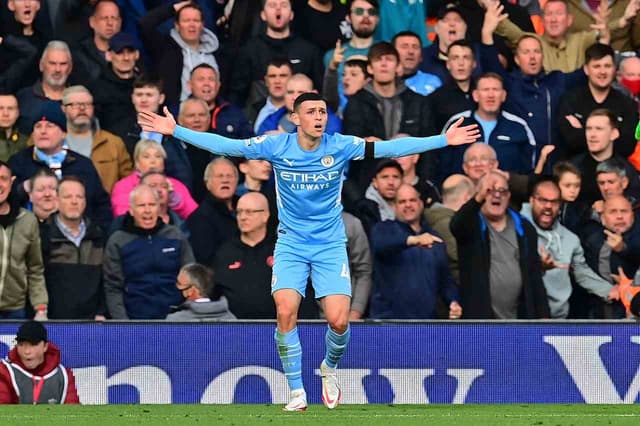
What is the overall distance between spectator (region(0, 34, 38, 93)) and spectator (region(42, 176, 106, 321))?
235 cm

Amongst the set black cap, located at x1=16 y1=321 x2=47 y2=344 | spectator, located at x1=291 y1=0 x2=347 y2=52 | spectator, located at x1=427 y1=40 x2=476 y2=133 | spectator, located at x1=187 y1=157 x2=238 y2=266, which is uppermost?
spectator, located at x1=291 y1=0 x2=347 y2=52

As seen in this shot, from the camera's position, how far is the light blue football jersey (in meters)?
11.0

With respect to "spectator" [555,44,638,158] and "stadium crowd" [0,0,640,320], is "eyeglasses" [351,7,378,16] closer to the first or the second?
"stadium crowd" [0,0,640,320]

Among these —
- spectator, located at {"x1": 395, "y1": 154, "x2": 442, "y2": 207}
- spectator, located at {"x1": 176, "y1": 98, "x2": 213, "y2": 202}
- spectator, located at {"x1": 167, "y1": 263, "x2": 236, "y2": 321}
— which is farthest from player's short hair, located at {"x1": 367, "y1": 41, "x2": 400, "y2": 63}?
spectator, located at {"x1": 167, "y1": 263, "x2": 236, "y2": 321}

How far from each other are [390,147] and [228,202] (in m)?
3.58

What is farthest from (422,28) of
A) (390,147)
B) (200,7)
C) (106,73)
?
(390,147)

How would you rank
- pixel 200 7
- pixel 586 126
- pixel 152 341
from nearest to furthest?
pixel 152 341 → pixel 586 126 → pixel 200 7

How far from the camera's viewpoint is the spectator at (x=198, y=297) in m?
13.1

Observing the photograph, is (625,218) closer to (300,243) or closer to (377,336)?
(377,336)

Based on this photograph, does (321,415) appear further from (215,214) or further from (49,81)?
(49,81)

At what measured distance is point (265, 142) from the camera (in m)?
11.0

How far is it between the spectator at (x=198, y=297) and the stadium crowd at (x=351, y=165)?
17mm

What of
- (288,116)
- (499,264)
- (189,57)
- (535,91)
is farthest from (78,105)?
(535,91)

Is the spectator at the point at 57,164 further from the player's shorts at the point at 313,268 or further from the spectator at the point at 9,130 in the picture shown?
the player's shorts at the point at 313,268
